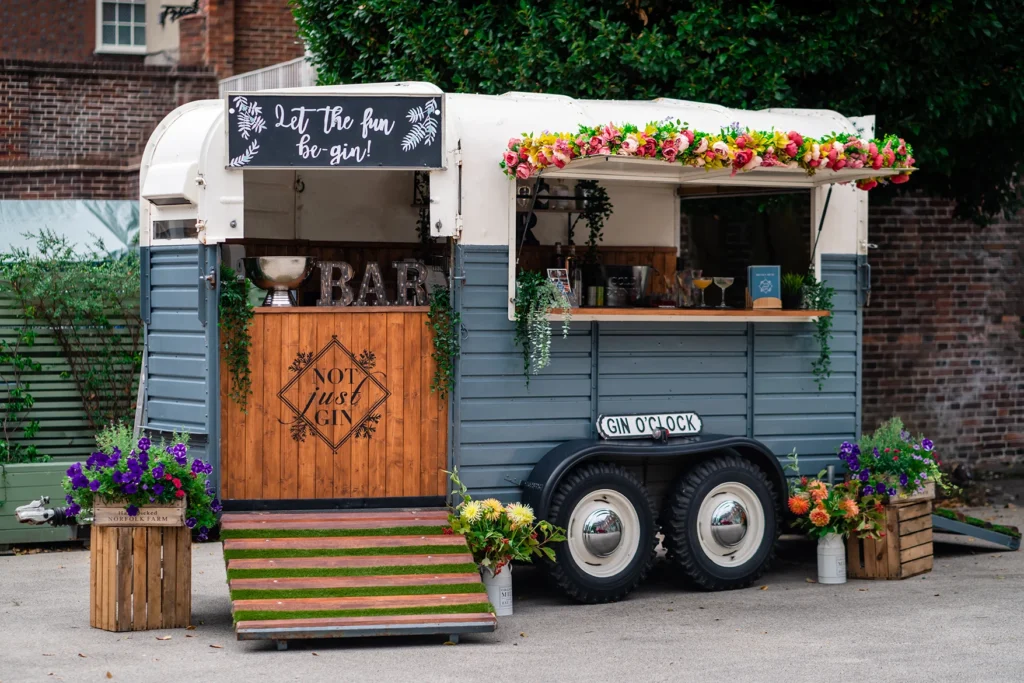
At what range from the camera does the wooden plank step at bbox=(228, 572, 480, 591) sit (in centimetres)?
735

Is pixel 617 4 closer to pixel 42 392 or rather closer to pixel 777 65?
pixel 777 65

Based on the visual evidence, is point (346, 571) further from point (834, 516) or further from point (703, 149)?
point (834, 516)

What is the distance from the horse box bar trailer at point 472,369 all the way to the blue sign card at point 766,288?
17 cm

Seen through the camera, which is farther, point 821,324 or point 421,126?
point 821,324

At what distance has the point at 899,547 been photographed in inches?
360

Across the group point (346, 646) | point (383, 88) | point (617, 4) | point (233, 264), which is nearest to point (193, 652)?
point (346, 646)

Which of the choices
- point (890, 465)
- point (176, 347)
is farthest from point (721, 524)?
point (176, 347)

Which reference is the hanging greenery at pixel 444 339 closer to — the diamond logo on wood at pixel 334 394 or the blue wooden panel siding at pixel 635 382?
the blue wooden panel siding at pixel 635 382

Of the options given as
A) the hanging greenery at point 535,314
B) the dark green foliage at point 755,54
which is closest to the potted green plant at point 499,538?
the hanging greenery at point 535,314

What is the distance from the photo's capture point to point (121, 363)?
11.2 meters

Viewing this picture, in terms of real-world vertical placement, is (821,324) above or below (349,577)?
above

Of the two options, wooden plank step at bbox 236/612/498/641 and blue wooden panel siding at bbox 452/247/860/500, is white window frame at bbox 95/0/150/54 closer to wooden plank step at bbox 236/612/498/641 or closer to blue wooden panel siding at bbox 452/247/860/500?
blue wooden panel siding at bbox 452/247/860/500

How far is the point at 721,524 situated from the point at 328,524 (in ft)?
8.51

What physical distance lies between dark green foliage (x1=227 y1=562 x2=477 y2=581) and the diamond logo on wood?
2.86ft
